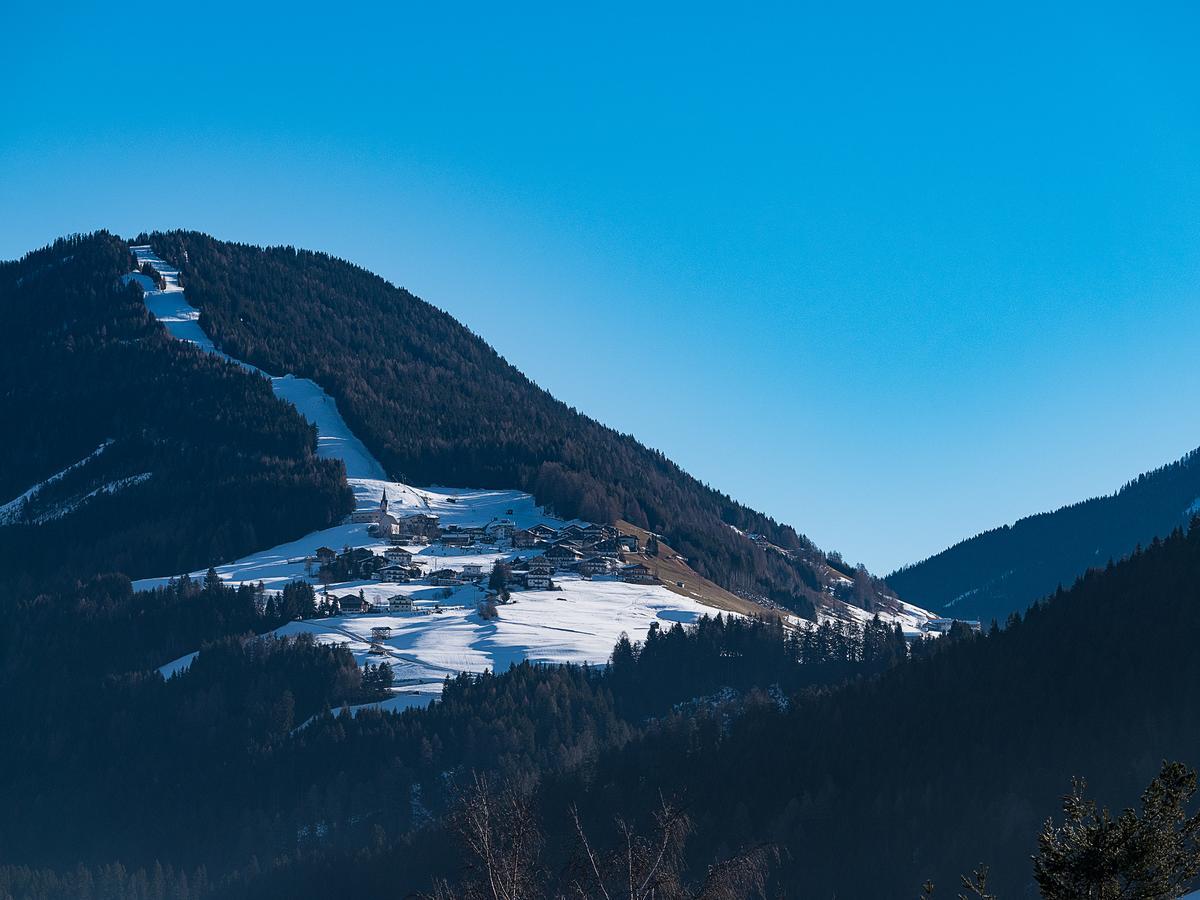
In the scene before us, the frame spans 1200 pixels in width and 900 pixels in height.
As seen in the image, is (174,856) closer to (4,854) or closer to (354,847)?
(4,854)

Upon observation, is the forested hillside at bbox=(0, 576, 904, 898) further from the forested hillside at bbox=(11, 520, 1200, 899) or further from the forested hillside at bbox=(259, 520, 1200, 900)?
the forested hillside at bbox=(259, 520, 1200, 900)

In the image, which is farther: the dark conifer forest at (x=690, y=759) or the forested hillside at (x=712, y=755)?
the forested hillside at (x=712, y=755)

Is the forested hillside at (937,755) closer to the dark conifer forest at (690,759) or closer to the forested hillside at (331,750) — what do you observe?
the dark conifer forest at (690,759)

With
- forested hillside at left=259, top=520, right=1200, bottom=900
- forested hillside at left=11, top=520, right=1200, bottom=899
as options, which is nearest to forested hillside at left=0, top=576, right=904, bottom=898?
forested hillside at left=11, top=520, right=1200, bottom=899

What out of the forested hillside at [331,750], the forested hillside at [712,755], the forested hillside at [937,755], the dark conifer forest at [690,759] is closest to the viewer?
the forested hillside at [937,755]

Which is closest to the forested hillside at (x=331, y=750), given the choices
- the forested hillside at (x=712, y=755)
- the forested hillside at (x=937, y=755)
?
the forested hillside at (x=712, y=755)

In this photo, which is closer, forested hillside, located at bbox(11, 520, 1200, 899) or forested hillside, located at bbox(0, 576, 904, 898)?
forested hillside, located at bbox(11, 520, 1200, 899)

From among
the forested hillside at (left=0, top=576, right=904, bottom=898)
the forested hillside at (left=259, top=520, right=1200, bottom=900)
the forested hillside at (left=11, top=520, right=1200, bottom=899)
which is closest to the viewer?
the forested hillside at (left=259, top=520, right=1200, bottom=900)

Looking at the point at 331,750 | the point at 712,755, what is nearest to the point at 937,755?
the point at 712,755

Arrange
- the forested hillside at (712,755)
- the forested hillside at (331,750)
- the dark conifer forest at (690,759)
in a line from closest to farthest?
the dark conifer forest at (690,759) < the forested hillside at (712,755) < the forested hillside at (331,750)

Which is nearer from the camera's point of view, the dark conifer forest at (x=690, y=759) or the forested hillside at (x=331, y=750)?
the dark conifer forest at (x=690, y=759)

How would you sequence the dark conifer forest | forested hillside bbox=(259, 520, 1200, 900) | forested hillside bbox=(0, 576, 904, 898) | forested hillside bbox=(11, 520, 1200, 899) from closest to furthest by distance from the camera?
forested hillside bbox=(259, 520, 1200, 900) < the dark conifer forest < forested hillside bbox=(11, 520, 1200, 899) < forested hillside bbox=(0, 576, 904, 898)

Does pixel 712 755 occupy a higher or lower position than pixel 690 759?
higher

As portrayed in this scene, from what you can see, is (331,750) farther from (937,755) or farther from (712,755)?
(937,755)
